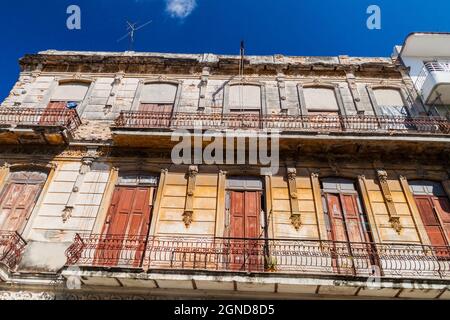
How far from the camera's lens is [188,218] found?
863 cm

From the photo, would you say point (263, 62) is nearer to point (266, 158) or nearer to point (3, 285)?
point (266, 158)

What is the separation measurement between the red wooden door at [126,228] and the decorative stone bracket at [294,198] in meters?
3.48

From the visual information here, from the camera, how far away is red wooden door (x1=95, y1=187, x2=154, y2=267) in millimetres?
7879

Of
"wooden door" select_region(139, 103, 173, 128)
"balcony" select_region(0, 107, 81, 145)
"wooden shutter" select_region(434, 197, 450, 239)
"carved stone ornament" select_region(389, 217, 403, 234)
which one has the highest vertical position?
"wooden door" select_region(139, 103, 173, 128)

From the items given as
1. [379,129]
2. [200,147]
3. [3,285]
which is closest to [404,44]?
[379,129]

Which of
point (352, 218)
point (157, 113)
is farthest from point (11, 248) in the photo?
point (352, 218)

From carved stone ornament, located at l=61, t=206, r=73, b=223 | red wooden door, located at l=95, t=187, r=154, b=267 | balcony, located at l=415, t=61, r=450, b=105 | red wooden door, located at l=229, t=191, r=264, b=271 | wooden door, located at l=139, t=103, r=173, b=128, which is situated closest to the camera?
red wooden door, located at l=229, t=191, r=264, b=271

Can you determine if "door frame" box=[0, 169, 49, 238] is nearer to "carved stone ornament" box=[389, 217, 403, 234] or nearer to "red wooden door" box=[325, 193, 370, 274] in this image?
"red wooden door" box=[325, 193, 370, 274]

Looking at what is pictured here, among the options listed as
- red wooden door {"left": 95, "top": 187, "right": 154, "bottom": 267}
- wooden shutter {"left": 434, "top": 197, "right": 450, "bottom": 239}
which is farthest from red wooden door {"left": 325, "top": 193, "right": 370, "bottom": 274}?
red wooden door {"left": 95, "top": 187, "right": 154, "bottom": 267}

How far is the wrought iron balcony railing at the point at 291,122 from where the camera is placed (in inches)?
390

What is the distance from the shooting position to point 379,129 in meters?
10.3

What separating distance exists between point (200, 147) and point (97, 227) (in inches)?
129

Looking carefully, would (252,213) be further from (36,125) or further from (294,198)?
(36,125)

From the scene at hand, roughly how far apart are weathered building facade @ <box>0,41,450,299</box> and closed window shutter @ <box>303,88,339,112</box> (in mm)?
52
